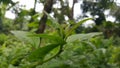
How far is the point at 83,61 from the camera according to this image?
80 centimetres

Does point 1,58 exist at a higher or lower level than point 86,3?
higher

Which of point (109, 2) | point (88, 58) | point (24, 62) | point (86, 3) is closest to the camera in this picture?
point (24, 62)

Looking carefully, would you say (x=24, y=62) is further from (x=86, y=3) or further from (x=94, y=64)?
(x=86, y=3)

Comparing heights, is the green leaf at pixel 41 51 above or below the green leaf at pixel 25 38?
below

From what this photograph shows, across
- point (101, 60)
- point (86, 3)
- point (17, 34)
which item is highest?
point (17, 34)

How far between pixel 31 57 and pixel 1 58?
0.55ft

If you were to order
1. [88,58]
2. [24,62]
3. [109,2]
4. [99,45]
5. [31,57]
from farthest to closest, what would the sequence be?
[109,2], [99,45], [88,58], [24,62], [31,57]

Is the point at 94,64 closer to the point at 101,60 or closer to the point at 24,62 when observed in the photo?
the point at 101,60

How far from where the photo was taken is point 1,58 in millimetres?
765

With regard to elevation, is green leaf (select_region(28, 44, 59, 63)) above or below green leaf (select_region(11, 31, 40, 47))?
below

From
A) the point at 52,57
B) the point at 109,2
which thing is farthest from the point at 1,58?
the point at 109,2

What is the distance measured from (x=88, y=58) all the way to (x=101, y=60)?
5 centimetres

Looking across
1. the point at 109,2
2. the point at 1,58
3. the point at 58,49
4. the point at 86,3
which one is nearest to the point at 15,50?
the point at 1,58

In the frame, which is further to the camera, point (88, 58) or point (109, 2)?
point (109, 2)
